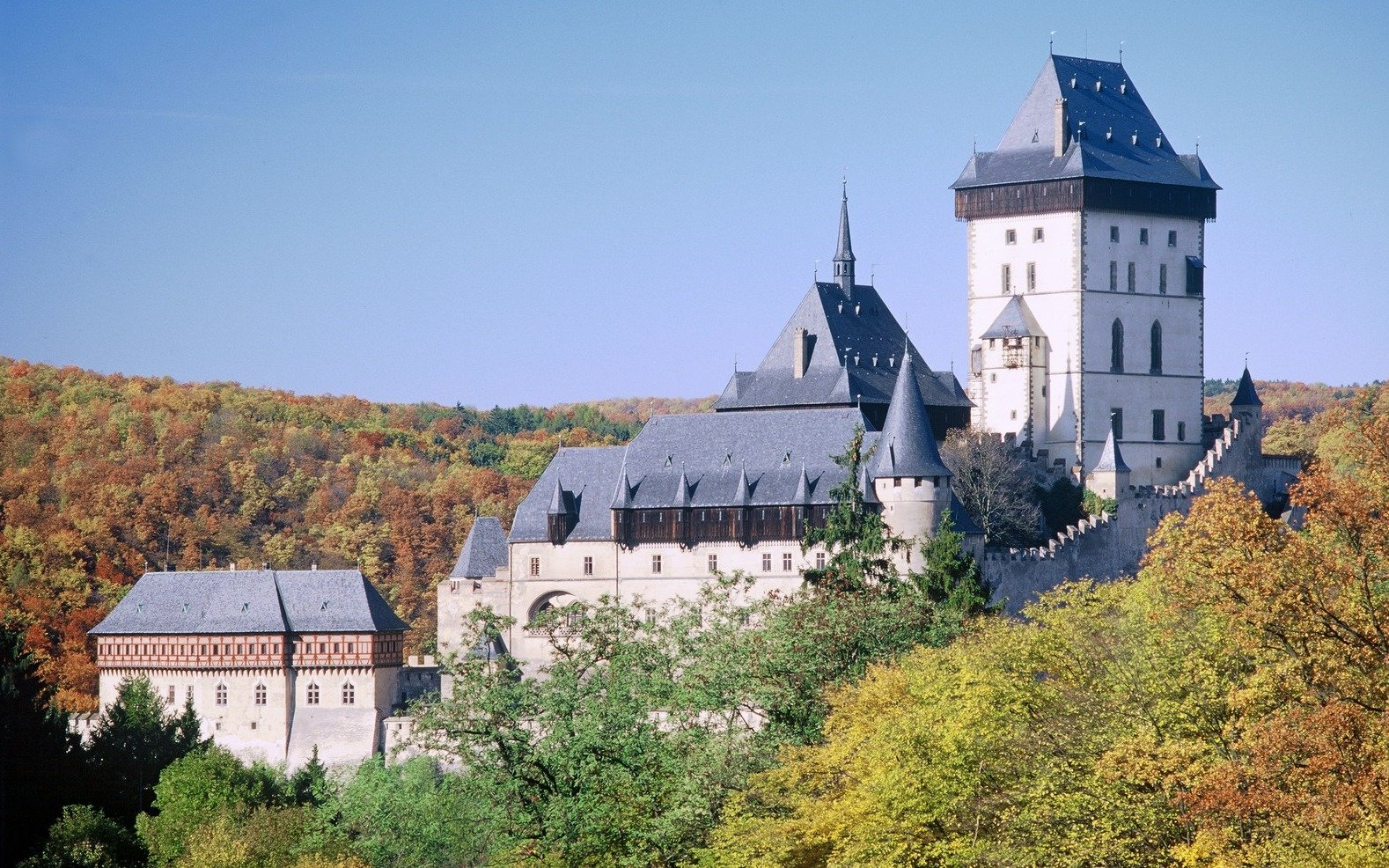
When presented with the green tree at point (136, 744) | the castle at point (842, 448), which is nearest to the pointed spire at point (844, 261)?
the castle at point (842, 448)

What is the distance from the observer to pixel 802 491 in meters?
59.2

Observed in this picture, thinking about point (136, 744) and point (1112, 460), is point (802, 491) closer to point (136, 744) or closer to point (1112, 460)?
point (1112, 460)

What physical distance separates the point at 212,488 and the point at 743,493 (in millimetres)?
41707

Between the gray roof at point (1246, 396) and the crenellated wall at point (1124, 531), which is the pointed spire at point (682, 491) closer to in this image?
the crenellated wall at point (1124, 531)

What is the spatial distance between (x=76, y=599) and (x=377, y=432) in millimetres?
28271

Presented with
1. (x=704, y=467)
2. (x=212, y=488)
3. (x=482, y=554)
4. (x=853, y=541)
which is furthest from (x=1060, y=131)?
(x=212, y=488)

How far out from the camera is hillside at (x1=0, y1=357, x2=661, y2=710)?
85062mm

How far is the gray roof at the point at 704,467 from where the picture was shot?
59.8 metres

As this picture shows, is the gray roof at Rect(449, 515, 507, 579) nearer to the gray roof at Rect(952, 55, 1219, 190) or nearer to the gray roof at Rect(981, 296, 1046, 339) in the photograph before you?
the gray roof at Rect(981, 296, 1046, 339)

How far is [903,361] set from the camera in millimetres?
57344

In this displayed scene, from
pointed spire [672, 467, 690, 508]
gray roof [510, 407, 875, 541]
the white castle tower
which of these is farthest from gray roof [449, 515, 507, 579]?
the white castle tower

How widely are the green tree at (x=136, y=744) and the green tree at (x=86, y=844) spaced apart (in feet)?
14.0

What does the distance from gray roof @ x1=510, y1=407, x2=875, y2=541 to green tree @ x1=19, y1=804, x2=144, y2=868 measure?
15.8m

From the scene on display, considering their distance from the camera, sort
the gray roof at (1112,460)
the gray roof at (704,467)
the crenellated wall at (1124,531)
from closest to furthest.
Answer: the crenellated wall at (1124,531)
the gray roof at (704,467)
the gray roof at (1112,460)
